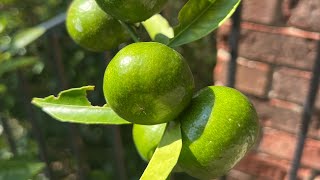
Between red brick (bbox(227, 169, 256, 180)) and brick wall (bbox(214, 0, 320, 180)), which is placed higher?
brick wall (bbox(214, 0, 320, 180))

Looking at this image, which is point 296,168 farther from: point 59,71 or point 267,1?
point 59,71

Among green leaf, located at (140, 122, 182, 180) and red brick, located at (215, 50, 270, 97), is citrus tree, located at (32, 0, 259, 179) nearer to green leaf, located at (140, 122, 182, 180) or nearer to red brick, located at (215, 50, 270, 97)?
green leaf, located at (140, 122, 182, 180)

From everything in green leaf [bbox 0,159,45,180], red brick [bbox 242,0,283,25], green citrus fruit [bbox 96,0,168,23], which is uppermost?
green citrus fruit [bbox 96,0,168,23]

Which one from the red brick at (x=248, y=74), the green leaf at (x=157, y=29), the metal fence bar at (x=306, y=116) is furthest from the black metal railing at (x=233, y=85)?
the green leaf at (x=157, y=29)

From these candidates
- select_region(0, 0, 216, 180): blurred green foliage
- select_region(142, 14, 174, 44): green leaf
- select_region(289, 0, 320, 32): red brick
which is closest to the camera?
select_region(142, 14, 174, 44): green leaf

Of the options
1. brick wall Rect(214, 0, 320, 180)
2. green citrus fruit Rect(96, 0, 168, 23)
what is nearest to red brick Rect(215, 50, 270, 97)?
brick wall Rect(214, 0, 320, 180)

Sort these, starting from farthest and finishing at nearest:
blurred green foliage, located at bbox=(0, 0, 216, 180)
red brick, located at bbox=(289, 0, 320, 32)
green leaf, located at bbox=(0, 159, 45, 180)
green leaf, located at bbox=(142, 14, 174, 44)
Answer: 1. blurred green foliage, located at bbox=(0, 0, 216, 180)
2. red brick, located at bbox=(289, 0, 320, 32)
3. green leaf, located at bbox=(0, 159, 45, 180)
4. green leaf, located at bbox=(142, 14, 174, 44)

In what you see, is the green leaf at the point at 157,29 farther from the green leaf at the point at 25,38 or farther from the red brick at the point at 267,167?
the red brick at the point at 267,167
